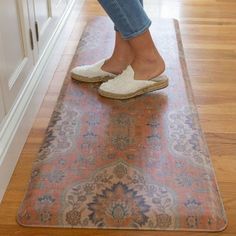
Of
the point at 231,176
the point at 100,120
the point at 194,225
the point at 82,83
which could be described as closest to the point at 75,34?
the point at 82,83

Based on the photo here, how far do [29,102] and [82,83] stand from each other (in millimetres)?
266

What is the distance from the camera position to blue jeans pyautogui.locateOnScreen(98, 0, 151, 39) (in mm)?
1199

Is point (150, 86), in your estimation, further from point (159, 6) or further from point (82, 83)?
point (159, 6)

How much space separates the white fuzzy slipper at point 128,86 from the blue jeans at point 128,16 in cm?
16

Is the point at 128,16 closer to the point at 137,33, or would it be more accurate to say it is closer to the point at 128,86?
the point at 137,33

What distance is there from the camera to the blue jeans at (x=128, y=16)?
120 cm

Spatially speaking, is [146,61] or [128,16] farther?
[146,61]

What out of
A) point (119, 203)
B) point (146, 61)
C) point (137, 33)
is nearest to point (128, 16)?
point (137, 33)

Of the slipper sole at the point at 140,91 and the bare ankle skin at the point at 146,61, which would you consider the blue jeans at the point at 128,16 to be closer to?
the bare ankle skin at the point at 146,61

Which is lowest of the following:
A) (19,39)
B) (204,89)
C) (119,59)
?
(204,89)

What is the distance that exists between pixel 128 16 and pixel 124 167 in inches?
18.0

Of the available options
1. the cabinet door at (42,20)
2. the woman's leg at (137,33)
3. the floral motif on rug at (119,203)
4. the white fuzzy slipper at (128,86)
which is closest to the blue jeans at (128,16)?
the woman's leg at (137,33)

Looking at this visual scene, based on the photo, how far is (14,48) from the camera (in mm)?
1194

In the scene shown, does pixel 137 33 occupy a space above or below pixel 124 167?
above
